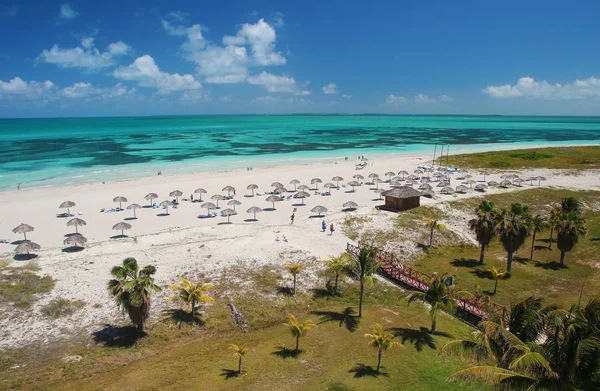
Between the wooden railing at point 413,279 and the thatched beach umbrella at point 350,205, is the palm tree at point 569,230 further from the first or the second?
the thatched beach umbrella at point 350,205

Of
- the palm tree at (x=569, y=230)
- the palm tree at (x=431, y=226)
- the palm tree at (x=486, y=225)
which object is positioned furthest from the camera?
the palm tree at (x=431, y=226)

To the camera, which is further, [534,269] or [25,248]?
[534,269]

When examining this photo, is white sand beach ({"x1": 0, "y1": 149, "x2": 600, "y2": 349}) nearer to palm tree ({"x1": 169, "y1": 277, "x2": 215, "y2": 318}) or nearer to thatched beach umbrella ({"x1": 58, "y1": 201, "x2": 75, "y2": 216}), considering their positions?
thatched beach umbrella ({"x1": 58, "y1": 201, "x2": 75, "y2": 216})

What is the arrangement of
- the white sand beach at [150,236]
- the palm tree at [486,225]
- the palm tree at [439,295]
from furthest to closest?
the palm tree at [486,225], the white sand beach at [150,236], the palm tree at [439,295]

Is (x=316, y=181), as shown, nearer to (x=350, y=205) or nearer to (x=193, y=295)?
(x=350, y=205)

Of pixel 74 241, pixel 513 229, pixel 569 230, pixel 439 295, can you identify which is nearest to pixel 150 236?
pixel 74 241

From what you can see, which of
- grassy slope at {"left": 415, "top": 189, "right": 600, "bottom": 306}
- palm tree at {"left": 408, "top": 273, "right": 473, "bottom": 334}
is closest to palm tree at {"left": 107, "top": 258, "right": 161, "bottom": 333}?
palm tree at {"left": 408, "top": 273, "right": 473, "bottom": 334}

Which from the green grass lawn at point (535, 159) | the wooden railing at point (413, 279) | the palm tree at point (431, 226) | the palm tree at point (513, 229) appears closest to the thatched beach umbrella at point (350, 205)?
the palm tree at point (431, 226)
